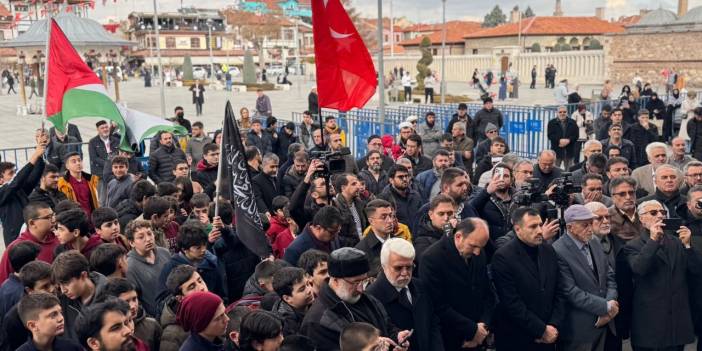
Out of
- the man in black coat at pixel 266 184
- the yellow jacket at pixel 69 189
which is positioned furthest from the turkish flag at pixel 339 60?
the yellow jacket at pixel 69 189

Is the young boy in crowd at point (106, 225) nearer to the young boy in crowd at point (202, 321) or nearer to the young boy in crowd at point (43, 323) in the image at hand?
the young boy in crowd at point (43, 323)

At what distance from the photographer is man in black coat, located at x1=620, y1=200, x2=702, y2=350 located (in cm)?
523

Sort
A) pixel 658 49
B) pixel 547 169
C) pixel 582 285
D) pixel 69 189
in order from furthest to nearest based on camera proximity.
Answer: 1. pixel 658 49
2. pixel 547 169
3. pixel 69 189
4. pixel 582 285

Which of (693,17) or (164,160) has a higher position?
(693,17)

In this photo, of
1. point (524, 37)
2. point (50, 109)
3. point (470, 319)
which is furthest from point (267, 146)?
point (524, 37)

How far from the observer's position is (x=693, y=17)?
145ft

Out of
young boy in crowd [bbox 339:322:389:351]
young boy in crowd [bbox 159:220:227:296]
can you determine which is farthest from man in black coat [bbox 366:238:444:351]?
young boy in crowd [bbox 159:220:227:296]

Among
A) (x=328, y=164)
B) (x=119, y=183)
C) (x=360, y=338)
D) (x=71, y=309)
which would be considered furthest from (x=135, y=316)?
(x=119, y=183)

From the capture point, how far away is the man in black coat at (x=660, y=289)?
5232 mm

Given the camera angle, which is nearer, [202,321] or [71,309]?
[202,321]

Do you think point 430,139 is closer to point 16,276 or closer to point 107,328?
point 16,276

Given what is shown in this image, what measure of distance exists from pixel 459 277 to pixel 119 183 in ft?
15.6

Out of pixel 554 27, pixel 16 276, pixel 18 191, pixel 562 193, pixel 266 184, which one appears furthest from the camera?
pixel 554 27

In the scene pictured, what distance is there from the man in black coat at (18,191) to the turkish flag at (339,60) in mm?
3020
